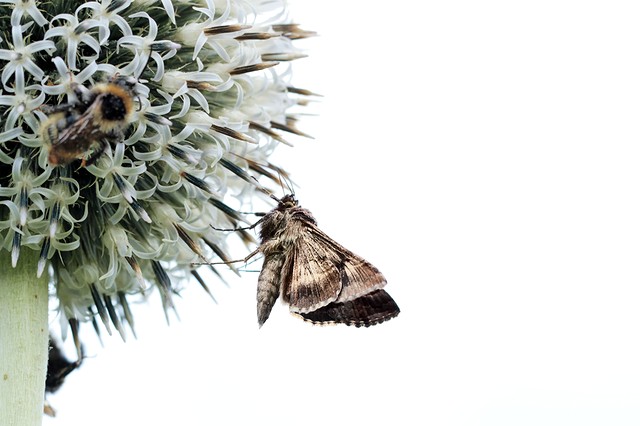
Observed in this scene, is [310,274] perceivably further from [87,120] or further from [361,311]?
[87,120]

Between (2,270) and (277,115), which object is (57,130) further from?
(277,115)

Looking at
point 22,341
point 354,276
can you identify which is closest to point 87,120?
point 22,341

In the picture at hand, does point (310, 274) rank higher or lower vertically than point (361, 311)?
higher

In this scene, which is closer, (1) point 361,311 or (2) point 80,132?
(2) point 80,132

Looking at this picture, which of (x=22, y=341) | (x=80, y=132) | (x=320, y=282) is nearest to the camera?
(x=80, y=132)

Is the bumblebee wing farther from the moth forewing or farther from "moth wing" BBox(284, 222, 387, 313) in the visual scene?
the moth forewing

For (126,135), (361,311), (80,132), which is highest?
(126,135)
